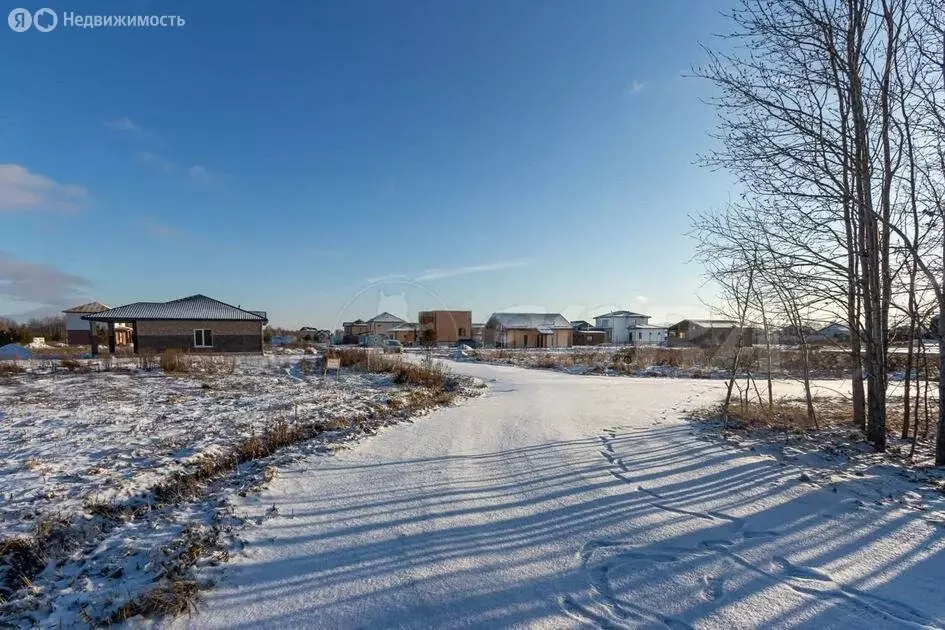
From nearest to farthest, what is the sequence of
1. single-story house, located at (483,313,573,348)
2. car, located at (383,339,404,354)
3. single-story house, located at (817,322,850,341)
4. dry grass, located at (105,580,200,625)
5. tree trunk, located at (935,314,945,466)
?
dry grass, located at (105,580,200,625) → tree trunk, located at (935,314,945,466) → single-story house, located at (817,322,850,341) → car, located at (383,339,404,354) → single-story house, located at (483,313,573,348)

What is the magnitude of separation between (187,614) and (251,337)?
2715cm

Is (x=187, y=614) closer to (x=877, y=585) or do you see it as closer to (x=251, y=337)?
(x=877, y=585)

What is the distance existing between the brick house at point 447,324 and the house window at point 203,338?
78.4 ft

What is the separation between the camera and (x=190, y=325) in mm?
25328

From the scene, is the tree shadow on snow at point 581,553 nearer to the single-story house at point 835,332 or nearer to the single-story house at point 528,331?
the single-story house at point 835,332

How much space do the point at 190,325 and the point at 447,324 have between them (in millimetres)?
28185

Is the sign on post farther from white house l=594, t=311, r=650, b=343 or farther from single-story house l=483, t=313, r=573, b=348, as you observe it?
white house l=594, t=311, r=650, b=343

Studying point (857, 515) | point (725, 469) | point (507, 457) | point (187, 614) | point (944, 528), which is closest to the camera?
point (187, 614)

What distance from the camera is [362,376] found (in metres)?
12.4

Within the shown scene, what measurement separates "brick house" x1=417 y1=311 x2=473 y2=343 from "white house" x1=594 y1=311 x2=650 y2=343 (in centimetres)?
2069

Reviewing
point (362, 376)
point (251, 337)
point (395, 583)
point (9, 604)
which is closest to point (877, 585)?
point (395, 583)

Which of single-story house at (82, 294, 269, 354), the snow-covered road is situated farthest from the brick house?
the snow-covered road

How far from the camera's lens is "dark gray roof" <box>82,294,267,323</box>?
24.5 metres

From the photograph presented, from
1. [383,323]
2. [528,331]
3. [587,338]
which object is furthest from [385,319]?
[587,338]
